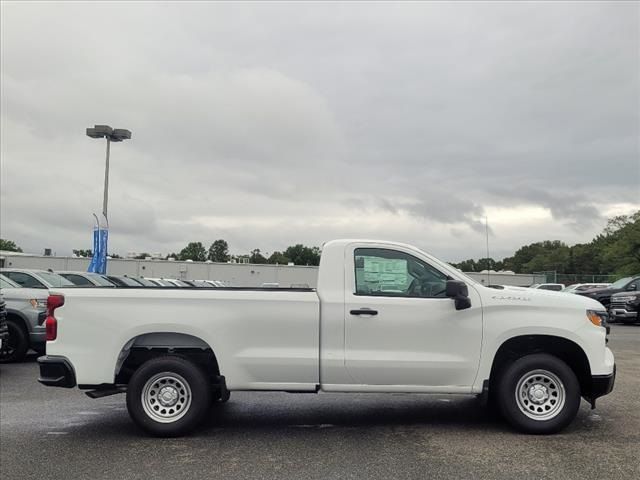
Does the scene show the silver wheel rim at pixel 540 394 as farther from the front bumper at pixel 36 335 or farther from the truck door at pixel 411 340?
the front bumper at pixel 36 335

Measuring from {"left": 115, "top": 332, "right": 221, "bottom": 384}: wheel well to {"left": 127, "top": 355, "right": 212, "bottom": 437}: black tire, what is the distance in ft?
0.59

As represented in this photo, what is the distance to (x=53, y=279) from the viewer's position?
43.3ft

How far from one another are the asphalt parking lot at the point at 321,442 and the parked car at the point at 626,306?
49.7 feet

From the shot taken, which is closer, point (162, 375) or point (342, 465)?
point (342, 465)

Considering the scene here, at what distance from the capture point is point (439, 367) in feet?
19.3

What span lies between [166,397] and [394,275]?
2.65 m

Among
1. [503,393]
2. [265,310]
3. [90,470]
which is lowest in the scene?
[90,470]

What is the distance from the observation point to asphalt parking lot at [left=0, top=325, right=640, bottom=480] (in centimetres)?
492

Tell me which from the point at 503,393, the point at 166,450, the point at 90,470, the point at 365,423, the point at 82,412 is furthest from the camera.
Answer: the point at 82,412

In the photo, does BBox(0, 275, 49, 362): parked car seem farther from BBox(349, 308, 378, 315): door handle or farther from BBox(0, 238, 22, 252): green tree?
BBox(0, 238, 22, 252): green tree

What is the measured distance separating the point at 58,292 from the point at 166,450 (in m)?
1.96

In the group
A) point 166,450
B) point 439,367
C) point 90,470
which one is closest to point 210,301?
point 166,450

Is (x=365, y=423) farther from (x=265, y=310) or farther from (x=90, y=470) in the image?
(x=90, y=470)

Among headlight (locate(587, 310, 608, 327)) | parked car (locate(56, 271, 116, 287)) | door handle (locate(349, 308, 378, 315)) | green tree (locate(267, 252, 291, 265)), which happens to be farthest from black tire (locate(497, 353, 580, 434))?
green tree (locate(267, 252, 291, 265))
